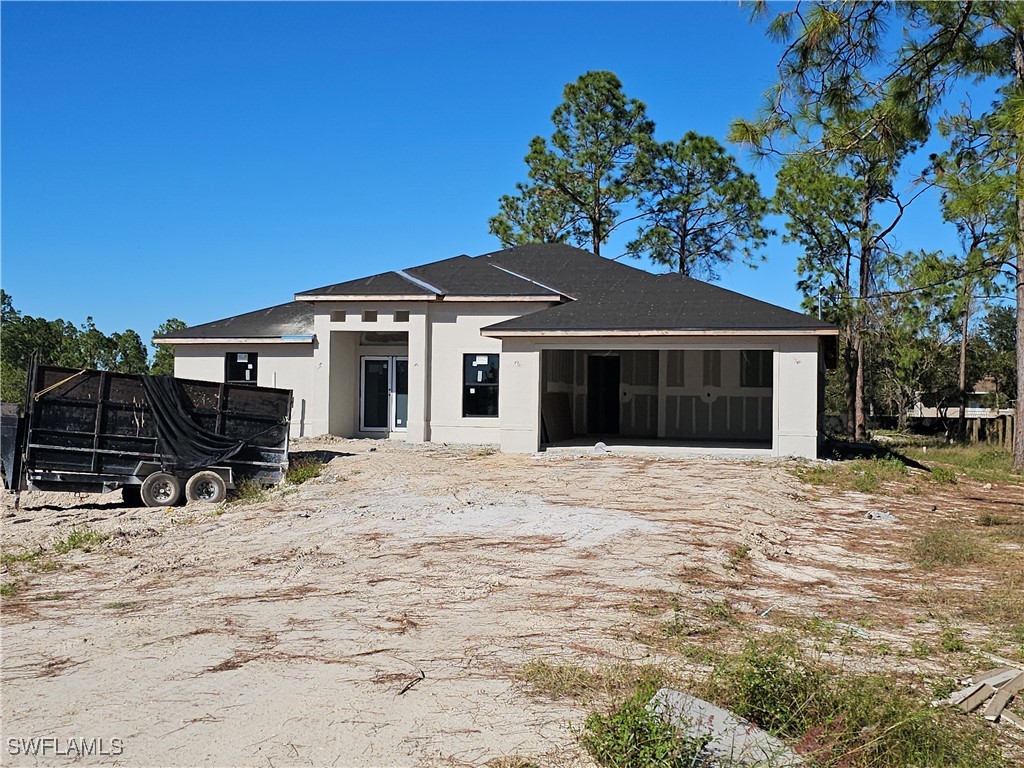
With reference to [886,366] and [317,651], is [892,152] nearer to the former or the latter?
[317,651]

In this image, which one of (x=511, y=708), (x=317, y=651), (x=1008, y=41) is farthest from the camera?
(x=1008, y=41)

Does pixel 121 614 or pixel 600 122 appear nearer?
pixel 121 614

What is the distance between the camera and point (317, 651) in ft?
20.8

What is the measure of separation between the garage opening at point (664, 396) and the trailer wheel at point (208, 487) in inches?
370

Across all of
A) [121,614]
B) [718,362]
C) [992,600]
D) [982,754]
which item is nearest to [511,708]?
[982,754]

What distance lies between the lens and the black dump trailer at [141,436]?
46.0 feet

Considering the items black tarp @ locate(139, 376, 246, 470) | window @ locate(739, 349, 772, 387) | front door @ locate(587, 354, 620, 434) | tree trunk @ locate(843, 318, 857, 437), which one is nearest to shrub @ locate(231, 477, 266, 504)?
black tarp @ locate(139, 376, 246, 470)

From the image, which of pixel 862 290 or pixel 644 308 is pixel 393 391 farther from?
pixel 862 290

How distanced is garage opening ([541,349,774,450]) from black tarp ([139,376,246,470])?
9.44 m

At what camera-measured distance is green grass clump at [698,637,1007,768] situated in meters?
4.46

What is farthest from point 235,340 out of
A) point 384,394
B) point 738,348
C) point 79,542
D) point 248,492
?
point 79,542

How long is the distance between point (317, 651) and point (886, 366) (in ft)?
143

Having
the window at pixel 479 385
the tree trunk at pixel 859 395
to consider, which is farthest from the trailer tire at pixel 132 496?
the tree trunk at pixel 859 395

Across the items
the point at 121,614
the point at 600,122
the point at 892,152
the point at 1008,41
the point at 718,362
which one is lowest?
the point at 121,614
